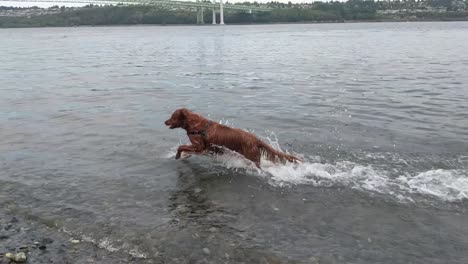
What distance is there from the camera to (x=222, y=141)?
9.19 metres

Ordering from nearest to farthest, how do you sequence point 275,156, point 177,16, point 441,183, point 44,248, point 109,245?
point 44,248
point 109,245
point 441,183
point 275,156
point 177,16

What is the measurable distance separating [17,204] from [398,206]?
586 centimetres

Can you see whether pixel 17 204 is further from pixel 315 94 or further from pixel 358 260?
pixel 315 94

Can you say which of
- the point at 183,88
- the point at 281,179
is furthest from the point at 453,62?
the point at 281,179

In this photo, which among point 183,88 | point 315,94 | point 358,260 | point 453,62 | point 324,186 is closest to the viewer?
point 358,260

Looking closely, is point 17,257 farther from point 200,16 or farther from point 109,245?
point 200,16

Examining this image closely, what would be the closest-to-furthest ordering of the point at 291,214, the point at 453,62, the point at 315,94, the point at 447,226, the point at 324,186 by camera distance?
the point at 447,226
the point at 291,214
the point at 324,186
the point at 315,94
the point at 453,62

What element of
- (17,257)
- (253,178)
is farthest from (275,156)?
(17,257)

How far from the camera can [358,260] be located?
19.5 ft

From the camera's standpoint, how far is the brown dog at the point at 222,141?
30.0 ft

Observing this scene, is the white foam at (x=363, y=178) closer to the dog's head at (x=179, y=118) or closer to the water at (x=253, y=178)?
the water at (x=253, y=178)

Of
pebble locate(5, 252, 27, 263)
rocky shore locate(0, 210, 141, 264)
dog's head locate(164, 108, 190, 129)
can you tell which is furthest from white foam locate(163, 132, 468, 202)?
pebble locate(5, 252, 27, 263)

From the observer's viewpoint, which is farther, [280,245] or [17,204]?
[17,204]

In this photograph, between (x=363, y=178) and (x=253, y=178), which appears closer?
(x=363, y=178)
